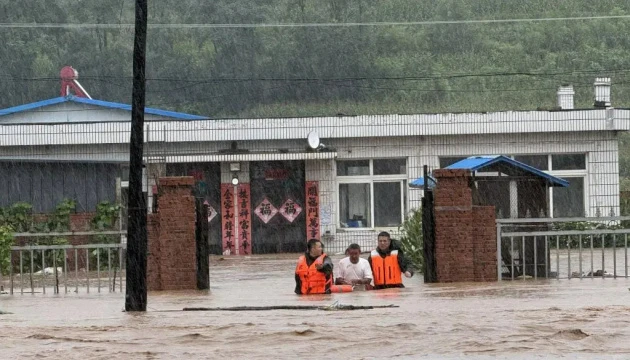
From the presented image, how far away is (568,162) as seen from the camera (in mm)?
41812

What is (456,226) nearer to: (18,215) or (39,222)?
(18,215)

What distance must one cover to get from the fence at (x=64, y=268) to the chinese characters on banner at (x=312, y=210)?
35.0 feet

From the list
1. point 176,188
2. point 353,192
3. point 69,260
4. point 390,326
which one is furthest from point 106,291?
point 353,192

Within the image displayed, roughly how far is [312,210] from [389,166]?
2694 millimetres

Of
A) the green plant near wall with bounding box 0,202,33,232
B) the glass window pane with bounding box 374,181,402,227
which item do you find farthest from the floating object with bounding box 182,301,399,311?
the glass window pane with bounding box 374,181,402,227

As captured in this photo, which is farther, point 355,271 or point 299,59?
point 299,59

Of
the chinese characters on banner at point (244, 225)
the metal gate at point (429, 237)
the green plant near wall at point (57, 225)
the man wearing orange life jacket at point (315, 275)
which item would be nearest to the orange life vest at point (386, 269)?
the metal gate at point (429, 237)

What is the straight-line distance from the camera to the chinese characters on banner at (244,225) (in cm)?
4122

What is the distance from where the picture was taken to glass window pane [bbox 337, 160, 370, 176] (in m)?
42.1

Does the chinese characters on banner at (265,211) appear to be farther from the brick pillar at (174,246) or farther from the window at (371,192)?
the brick pillar at (174,246)

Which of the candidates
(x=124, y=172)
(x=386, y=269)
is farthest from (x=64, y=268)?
(x=124, y=172)

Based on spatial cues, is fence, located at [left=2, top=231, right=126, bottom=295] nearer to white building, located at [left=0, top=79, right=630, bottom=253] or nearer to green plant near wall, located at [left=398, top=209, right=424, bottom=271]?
green plant near wall, located at [left=398, top=209, right=424, bottom=271]

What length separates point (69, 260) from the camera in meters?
31.0

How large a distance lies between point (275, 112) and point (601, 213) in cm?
4503
